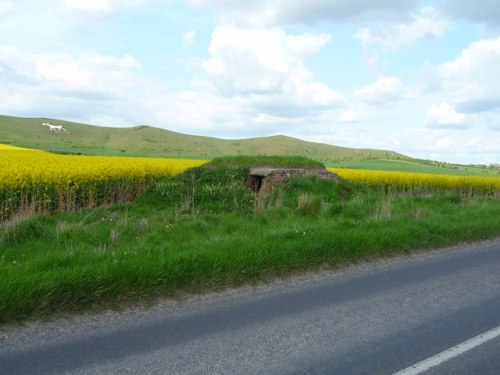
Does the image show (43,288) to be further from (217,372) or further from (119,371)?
(217,372)

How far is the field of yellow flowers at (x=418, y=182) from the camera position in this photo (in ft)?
96.1

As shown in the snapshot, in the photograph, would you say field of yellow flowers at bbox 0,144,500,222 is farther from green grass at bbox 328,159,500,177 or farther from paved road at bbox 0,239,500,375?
green grass at bbox 328,159,500,177

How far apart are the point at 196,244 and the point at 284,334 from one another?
3491mm

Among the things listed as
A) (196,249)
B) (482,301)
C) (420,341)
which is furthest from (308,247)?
(420,341)

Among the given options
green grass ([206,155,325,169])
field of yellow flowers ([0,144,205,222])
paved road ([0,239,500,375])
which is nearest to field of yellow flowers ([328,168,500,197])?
green grass ([206,155,325,169])

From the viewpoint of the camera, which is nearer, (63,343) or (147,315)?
(63,343)

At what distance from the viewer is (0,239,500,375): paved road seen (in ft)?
14.5

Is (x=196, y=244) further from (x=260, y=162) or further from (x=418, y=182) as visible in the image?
(x=418, y=182)

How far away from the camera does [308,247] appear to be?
838cm

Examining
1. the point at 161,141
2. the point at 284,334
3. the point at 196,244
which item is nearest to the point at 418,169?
the point at 196,244

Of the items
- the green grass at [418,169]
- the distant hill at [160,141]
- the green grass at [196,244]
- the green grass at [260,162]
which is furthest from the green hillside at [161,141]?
the green grass at [196,244]

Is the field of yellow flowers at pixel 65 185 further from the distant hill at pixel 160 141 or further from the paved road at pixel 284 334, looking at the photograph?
the distant hill at pixel 160 141

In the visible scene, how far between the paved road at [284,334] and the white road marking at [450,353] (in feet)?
0.09

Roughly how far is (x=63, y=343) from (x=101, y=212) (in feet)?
31.0
